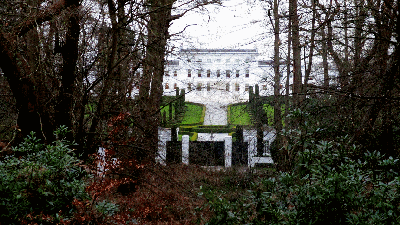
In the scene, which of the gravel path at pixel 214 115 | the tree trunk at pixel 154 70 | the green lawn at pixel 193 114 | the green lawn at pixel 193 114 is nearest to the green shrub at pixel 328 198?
the tree trunk at pixel 154 70

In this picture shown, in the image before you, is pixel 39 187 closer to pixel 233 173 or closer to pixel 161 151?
pixel 161 151

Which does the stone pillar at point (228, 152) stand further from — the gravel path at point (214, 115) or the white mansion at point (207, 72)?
the gravel path at point (214, 115)

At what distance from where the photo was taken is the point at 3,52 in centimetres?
543

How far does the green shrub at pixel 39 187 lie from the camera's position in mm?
3229

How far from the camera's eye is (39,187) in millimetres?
3354

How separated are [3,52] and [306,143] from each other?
467 centimetres

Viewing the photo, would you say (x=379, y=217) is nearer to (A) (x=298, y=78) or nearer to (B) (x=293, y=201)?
(B) (x=293, y=201)

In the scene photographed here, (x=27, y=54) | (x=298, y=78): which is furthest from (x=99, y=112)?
(x=298, y=78)

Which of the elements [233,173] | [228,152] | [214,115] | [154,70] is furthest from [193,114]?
[154,70]

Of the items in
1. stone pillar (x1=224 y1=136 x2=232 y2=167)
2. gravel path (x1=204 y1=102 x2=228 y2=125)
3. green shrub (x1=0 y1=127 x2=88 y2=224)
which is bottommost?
stone pillar (x1=224 y1=136 x2=232 y2=167)

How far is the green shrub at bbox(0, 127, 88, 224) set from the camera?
3.23 m

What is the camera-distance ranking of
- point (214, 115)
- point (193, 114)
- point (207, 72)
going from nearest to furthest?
point (207, 72) < point (214, 115) < point (193, 114)

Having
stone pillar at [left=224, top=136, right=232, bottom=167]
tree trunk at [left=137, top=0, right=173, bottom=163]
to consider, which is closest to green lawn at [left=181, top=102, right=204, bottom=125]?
stone pillar at [left=224, top=136, right=232, bottom=167]

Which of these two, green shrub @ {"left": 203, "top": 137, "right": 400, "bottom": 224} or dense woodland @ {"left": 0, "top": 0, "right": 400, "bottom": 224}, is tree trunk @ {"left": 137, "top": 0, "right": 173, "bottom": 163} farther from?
green shrub @ {"left": 203, "top": 137, "right": 400, "bottom": 224}
